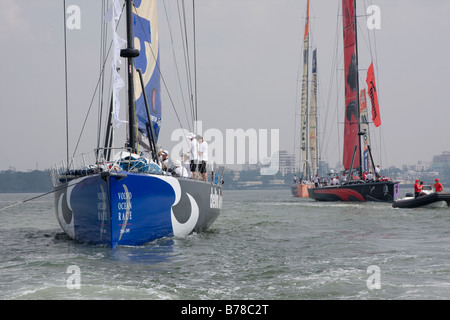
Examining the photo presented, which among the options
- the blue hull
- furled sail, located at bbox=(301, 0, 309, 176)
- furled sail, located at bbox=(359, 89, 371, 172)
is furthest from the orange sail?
furled sail, located at bbox=(301, 0, 309, 176)

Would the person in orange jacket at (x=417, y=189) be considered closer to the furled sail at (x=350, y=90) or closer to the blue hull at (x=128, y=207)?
the furled sail at (x=350, y=90)

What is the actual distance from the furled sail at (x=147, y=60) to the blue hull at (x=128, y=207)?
92.1 inches

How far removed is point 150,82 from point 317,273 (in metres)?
6.93

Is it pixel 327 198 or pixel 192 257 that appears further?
pixel 327 198

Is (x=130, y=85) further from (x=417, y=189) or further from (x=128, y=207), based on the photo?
(x=417, y=189)

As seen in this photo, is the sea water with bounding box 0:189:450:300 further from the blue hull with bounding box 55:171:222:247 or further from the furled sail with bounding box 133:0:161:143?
the furled sail with bounding box 133:0:161:143

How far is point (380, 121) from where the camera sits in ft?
93.1

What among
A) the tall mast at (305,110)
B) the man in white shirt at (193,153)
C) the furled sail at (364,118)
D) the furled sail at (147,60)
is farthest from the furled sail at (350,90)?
the man in white shirt at (193,153)

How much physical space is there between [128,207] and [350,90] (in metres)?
26.2

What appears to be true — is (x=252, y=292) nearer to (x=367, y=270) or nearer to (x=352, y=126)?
(x=367, y=270)

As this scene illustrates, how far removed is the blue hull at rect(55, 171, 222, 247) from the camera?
8.28 meters

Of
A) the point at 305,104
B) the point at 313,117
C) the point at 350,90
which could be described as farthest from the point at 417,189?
the point at 305,104

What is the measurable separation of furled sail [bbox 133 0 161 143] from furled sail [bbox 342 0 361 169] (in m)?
20.6
